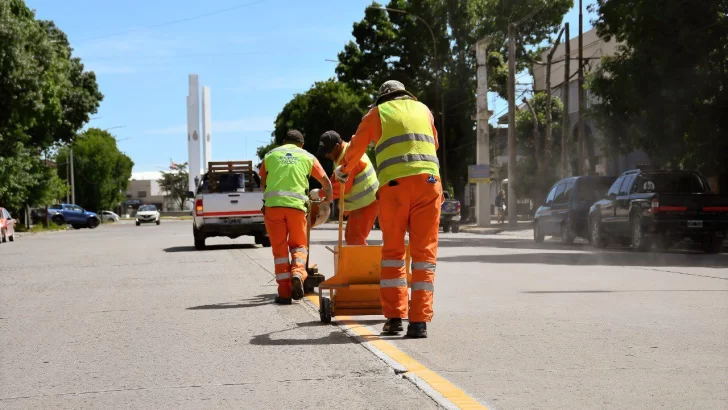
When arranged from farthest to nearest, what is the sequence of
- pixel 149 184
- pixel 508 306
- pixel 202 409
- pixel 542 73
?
1. pixel 149 184
2. pixel 542 73
3. pixel 508 306
4. pixel 202 409

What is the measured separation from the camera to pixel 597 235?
2395 centimetres

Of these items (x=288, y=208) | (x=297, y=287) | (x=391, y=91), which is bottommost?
(x=297, y=287)

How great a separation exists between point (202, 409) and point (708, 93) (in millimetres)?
21720

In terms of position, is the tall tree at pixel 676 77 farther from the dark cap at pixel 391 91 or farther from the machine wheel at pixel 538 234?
the dark cap at pixel 391 91

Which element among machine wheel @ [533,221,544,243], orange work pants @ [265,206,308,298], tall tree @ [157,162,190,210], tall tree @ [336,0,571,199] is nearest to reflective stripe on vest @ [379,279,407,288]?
orange work pants @ [265,206,308,298]

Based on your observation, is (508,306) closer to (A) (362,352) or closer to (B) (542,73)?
(A) (362,352)

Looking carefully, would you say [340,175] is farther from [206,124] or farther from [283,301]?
[206,124]

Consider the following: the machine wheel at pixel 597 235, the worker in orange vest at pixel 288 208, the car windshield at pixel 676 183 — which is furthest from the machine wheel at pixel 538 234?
the worker in orange vest at pixel 288 208

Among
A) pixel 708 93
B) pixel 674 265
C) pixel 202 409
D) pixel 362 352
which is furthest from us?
pixel 708 93

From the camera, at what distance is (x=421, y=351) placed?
734 centimetres

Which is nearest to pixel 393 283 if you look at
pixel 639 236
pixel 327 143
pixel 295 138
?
pixel 327 143

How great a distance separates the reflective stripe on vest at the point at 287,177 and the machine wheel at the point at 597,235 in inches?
547

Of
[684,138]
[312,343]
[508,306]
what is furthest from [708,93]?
[312,343]

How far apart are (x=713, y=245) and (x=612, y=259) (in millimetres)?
3564
